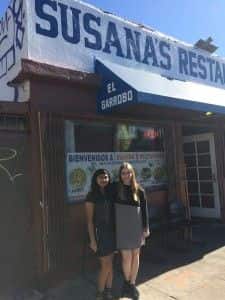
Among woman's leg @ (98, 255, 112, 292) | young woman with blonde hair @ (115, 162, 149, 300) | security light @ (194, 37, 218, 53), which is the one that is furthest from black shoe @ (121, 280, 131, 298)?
security light @ (194, 37, 218, 53)

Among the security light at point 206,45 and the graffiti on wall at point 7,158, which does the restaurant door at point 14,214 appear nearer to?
the graffiti on wall at point 7,158

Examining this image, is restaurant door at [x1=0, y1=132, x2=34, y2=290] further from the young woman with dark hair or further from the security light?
the security light

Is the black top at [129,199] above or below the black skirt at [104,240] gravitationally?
above

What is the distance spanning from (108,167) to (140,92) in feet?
5.20

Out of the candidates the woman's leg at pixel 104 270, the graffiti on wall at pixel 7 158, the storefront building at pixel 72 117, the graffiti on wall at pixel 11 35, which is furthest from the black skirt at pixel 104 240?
the graffiti on wall at pixel 11 35

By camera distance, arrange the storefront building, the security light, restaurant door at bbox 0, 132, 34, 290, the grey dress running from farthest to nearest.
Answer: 1. the security light
2. the storefront building
3. restaurant door at bbox 0, 132, 34, 290
4. the grey dress

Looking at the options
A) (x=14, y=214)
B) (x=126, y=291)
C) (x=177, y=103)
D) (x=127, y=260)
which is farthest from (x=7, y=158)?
(x=177, y=103)

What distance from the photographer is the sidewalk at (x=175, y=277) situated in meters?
5.05

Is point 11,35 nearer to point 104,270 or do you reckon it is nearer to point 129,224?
point 129,224

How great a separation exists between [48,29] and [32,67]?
0.94m

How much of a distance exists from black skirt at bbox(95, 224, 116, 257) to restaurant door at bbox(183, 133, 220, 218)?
5240 millimetres

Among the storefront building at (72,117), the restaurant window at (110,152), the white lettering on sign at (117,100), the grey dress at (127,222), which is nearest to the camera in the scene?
the grey dress at (127,222)

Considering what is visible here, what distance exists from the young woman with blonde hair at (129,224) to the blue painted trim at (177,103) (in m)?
1.33

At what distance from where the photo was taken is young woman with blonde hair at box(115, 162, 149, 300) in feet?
15.7
